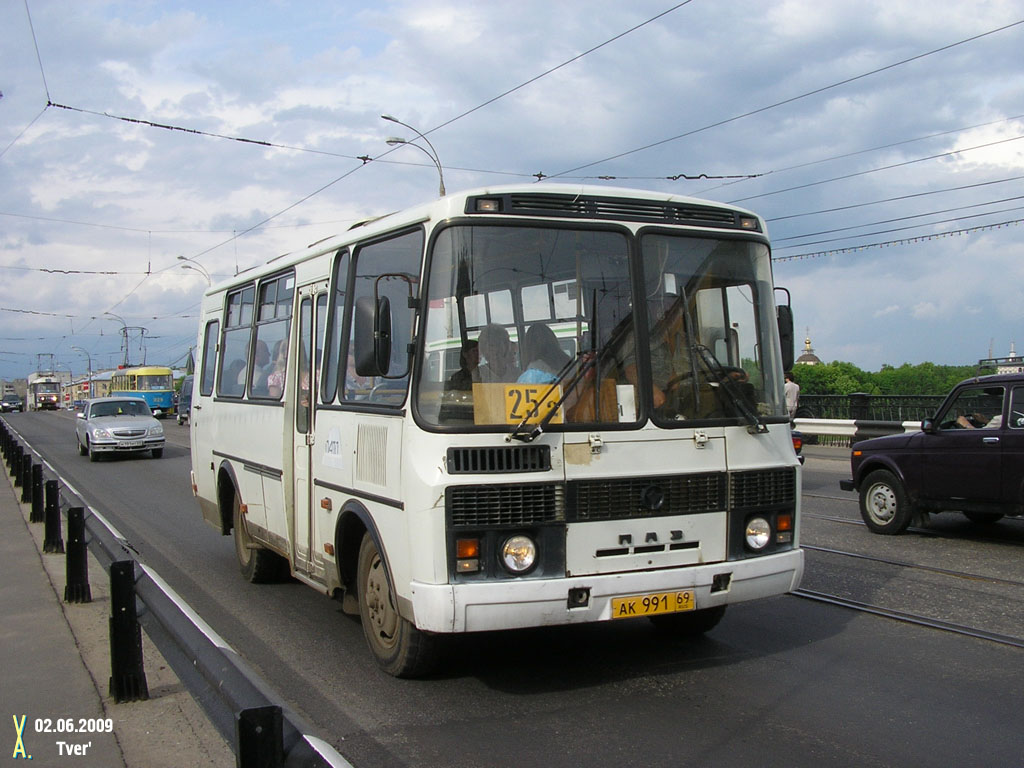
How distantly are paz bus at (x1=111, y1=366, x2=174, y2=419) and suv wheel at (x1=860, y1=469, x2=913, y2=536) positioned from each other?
52.4 m

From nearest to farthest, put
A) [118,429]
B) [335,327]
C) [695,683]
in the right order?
[695,683] → [335,327] → [118,429]

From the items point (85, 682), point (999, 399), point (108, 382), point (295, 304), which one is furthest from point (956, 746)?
point (108, 382)

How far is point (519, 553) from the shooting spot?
16.3 ft

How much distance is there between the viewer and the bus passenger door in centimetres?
678

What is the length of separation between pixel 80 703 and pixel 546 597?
2.62m

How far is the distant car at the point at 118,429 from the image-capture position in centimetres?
2411

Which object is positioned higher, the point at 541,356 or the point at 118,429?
the point at 541,356

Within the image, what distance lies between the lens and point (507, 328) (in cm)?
523

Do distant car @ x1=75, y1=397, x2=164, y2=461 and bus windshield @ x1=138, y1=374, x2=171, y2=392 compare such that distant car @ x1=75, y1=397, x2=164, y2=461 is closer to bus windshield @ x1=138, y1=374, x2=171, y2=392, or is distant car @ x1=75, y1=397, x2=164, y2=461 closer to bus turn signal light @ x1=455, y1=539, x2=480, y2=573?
bus turn signal light @ x1=455, y1=539, x2=480, y2=573

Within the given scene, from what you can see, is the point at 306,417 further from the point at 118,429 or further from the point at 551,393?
the point at 118,429

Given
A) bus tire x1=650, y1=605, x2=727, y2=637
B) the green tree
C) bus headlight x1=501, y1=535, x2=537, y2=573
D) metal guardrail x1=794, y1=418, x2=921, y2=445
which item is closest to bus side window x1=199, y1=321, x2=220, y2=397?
bus tire x1=650, y1=605, x2=727, y2=637

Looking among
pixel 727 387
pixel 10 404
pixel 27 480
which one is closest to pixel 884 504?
pixel 727 387

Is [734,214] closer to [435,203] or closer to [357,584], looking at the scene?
[435,203]
